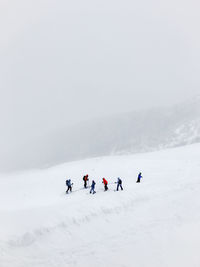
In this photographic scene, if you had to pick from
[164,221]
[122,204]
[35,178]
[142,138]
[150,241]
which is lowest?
[150,241]

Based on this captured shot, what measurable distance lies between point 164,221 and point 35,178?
21354mm

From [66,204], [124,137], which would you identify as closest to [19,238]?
[66,204]

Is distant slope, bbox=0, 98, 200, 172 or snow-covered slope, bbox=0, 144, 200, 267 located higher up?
distant slope, bbox=0, 98, 200, 172

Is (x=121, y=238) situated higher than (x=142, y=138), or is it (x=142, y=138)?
(x=142, y=138)

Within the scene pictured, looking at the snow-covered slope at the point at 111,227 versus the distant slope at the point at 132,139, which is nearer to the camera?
the snow-covered slope at the point at 111,227

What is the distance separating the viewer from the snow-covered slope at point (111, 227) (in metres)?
18.4

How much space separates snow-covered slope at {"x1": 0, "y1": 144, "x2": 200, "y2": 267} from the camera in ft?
60.2

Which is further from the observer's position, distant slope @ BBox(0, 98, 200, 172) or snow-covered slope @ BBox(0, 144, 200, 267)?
distant slope @ BBox(0, 98, 200, 172)

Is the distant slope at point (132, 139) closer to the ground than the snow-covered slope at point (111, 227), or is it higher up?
higher up

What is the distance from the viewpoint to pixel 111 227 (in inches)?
819

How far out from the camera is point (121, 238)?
19.9 meters

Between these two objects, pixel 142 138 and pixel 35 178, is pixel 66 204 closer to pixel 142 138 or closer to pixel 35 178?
pixel 35 178

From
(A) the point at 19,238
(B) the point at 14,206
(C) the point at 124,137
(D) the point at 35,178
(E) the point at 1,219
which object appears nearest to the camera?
(A) the point at 19,238

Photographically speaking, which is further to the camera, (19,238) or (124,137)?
(124,137)
